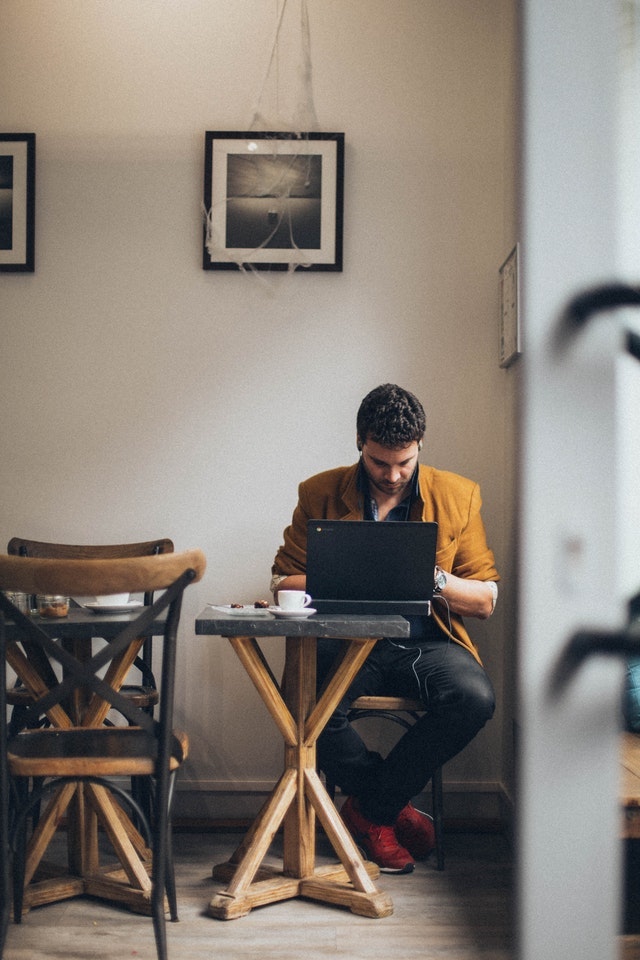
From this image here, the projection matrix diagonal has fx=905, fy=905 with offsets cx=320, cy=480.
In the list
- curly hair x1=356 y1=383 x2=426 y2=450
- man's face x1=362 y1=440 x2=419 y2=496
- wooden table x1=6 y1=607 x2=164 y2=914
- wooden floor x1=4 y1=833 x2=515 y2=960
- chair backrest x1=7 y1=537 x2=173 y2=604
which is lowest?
wooden floor x1=4 y1=833 x2=515 y2=960

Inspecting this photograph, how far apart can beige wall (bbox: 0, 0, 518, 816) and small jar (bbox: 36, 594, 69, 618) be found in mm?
1000

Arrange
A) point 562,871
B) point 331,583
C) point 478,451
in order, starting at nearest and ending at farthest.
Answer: point 562,871 → point 331,583 → point 478,451

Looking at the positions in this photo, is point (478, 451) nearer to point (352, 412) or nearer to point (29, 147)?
point (352, 412)

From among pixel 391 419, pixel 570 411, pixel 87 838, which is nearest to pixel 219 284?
pixel 391 419

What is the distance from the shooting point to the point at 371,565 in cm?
228

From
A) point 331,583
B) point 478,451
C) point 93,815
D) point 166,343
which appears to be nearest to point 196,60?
point 166,343

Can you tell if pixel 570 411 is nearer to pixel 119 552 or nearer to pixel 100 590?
pixel 100 590

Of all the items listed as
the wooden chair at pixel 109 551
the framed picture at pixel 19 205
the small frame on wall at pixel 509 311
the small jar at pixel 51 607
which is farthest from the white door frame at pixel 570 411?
the framed picture at pixel 19 205

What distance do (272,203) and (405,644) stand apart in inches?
64.3

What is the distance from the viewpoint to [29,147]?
10.6 feet

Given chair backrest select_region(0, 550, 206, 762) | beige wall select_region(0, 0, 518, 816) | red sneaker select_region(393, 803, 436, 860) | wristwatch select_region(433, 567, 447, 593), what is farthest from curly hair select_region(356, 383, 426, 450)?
red sneaker select_region(393, 803, 436, 860)

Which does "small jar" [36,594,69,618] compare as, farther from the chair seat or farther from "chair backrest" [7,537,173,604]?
"chair backrest" [7,537,173,604]

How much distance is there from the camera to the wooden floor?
201 cm

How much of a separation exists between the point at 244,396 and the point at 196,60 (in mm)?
1225
